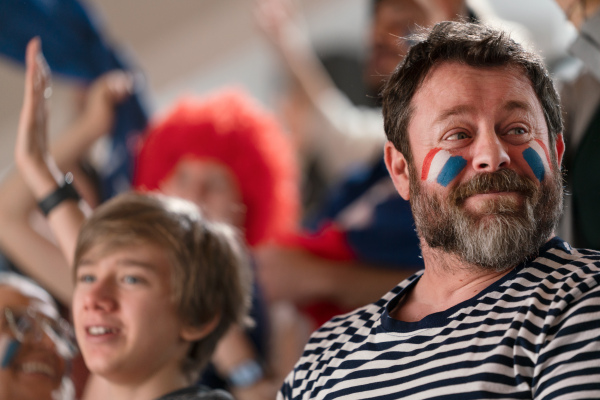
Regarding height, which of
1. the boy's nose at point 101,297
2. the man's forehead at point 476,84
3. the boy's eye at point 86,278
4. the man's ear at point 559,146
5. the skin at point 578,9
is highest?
the skin at point 578,9

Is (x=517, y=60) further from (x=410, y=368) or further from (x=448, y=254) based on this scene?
(x=410, y=368)

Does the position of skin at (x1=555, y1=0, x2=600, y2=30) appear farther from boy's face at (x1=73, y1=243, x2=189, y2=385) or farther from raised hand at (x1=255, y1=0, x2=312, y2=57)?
raised hand at (x1=255, y1=0, x2=312, y2=57)

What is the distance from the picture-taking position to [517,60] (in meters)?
0.96

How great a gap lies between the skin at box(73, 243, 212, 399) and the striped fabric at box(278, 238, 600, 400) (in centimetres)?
31

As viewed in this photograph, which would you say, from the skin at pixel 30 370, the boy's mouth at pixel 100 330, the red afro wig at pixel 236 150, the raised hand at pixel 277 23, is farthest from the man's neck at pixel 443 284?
the raised hand at pixel 277 23

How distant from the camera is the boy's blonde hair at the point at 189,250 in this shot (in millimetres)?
1226

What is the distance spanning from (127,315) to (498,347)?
24.2 inches

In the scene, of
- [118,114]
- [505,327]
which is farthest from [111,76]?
[505,327]

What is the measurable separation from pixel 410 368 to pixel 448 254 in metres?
0.16

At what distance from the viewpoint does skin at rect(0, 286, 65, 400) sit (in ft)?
4.26

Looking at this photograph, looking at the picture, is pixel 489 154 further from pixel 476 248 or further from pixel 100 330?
pixel 100 330

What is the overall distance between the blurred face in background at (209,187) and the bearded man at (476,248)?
917 millimetres

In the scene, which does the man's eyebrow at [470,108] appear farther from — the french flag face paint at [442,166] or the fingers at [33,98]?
the fingers at [33,98]

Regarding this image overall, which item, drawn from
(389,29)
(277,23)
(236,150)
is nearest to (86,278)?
(236,150)
